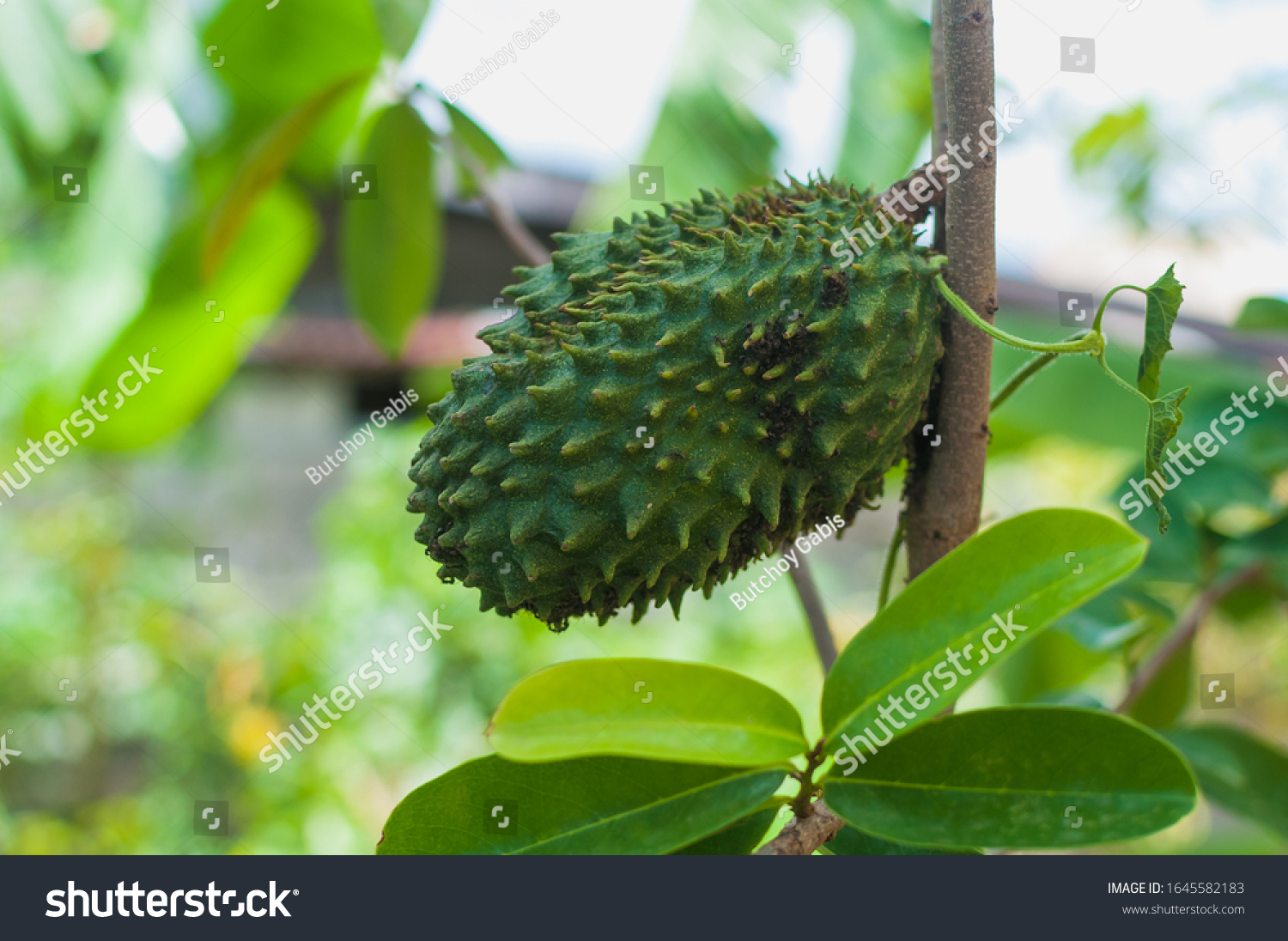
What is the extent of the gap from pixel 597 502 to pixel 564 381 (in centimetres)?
13

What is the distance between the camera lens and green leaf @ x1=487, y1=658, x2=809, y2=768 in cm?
77

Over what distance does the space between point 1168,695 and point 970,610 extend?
132 centimetres

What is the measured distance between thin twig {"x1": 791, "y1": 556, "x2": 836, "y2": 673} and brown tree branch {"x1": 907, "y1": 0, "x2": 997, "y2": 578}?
19 centimetres

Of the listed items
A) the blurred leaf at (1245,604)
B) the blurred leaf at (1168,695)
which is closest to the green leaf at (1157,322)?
the blurred leaf at (1168,695)

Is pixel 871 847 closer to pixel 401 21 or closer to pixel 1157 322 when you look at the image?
pixel 1157 322

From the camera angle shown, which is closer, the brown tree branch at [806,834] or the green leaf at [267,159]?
the brown tree branch at [806,834]

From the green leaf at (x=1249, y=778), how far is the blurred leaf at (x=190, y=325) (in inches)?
126

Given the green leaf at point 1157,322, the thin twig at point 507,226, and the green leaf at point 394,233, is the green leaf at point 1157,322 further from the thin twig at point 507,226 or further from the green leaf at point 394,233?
the green leaf at point 394,233

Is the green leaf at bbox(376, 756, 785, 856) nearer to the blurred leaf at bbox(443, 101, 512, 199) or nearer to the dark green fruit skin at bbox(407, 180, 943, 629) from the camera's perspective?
the dark green fruit skin at bbox(407, 180, 943, 629)

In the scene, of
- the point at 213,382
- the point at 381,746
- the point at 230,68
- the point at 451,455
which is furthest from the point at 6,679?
the point at 451,455

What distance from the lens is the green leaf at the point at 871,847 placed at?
2.99 ft

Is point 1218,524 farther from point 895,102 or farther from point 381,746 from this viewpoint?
point 381,746

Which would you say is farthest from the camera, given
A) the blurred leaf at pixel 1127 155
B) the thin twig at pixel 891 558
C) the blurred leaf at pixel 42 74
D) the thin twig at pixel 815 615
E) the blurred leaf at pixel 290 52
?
the blurred leaf at pixel 42 74

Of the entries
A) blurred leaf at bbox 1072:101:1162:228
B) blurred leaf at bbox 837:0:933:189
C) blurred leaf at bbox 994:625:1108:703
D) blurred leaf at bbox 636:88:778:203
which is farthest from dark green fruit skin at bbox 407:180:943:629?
blurred leaf at bbox 1072:101:1162:228
